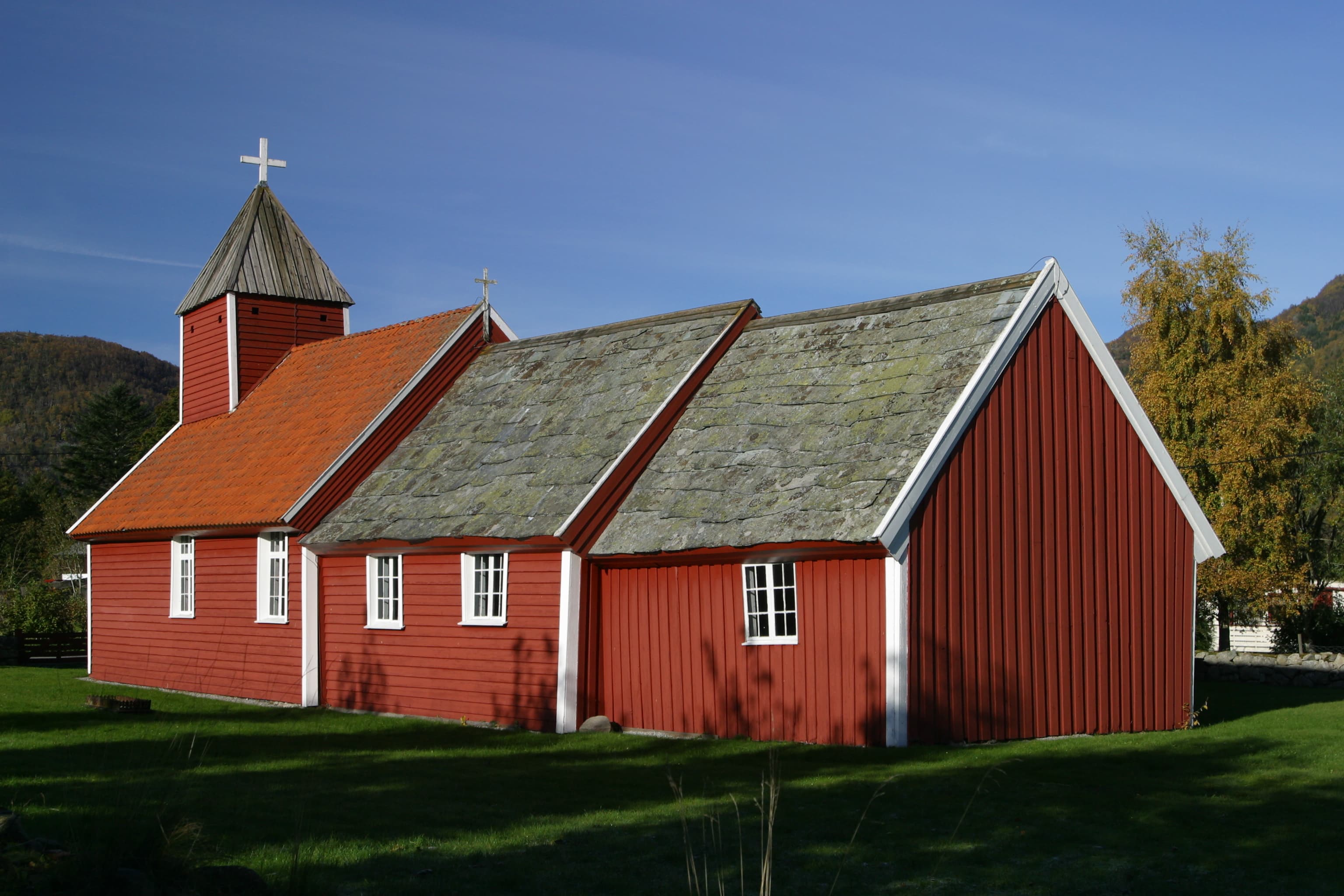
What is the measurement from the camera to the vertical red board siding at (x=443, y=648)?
18500 mm

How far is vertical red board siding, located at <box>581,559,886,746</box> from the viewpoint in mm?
15766

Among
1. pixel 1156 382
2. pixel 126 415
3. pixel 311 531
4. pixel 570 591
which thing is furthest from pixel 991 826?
pixel 126 415

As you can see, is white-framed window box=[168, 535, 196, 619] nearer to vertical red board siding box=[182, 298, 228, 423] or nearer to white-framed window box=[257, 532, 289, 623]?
white-framed window box=[257, 532, 289, 623]

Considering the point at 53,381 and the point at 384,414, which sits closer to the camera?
the point at 384,414

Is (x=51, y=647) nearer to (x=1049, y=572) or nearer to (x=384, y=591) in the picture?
(x=384, y=591)

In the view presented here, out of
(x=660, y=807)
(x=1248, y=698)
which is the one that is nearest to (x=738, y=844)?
(x=660, y=807)

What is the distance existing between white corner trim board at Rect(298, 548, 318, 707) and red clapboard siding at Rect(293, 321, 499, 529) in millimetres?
650

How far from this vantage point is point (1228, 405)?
36438mm

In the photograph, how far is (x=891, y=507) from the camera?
15.2 metres

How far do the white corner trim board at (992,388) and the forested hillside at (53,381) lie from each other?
366ft

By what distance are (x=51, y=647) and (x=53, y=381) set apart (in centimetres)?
10709

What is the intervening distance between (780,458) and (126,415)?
269 feet

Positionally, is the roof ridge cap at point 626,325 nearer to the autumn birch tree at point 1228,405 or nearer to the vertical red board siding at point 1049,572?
the vertical red board siding at point 1049,572

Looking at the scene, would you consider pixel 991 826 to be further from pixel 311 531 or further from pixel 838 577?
pixel 311 531
